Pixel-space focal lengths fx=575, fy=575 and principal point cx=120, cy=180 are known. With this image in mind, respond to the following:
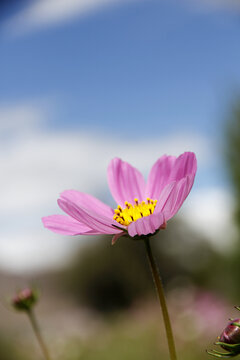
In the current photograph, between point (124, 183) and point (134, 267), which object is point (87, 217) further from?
point (134, 267)

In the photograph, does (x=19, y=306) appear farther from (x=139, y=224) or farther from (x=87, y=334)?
(x=87, y=334)

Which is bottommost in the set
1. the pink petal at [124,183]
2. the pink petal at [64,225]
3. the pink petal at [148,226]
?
the pink petal at [148,226]

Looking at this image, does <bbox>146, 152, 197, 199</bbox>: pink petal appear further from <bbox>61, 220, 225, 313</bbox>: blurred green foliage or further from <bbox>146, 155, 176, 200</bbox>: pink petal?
<bbox>61, 220, 225, 313</bbox>: blurred green foliage

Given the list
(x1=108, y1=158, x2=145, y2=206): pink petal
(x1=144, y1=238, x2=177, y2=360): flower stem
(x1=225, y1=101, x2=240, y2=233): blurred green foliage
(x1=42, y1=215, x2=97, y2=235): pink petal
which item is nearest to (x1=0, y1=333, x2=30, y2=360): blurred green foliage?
(x1=225, y1=101, x2=240, y2=233): blurred green foliage

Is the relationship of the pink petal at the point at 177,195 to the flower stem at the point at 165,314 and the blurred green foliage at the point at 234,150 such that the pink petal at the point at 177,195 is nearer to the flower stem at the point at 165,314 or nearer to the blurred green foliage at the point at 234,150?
the flower stem at the point at 165,314

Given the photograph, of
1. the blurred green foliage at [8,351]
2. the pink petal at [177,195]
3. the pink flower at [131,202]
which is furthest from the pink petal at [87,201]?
the blurred green foliage at [8,351]

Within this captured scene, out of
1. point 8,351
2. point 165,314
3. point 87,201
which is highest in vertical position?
point 87,201

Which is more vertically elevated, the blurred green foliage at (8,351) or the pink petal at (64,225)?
the pink petal at (64,225)

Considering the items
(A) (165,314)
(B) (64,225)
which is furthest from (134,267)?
(A) (165,314)
